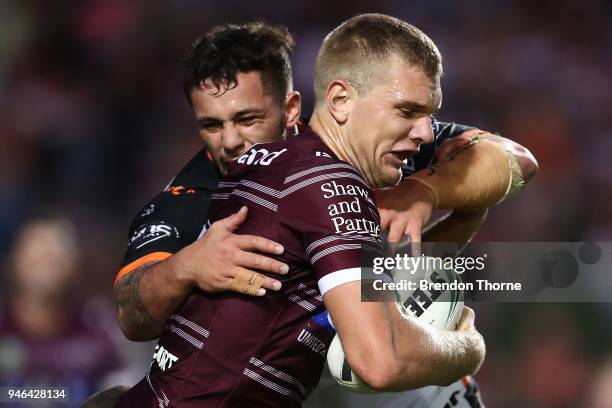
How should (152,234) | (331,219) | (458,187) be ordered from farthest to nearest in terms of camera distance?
(152,234) < (458,187) < (331,219)

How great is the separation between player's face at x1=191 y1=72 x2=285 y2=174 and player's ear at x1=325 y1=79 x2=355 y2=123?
1098 mm

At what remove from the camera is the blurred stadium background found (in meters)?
7.31

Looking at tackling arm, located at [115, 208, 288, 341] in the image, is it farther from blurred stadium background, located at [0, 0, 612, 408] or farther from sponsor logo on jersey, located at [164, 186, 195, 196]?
blurred stadium background, located at [0, 0, 612, 408]

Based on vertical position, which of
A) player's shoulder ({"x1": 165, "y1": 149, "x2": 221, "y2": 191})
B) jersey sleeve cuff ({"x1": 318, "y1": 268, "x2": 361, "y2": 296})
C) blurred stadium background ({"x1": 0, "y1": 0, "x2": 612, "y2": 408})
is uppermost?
jersey sleeve cuff ({"x1": 318, "y1": 268, "x2": 361, "y2": 296})

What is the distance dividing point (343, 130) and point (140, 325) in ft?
3.88

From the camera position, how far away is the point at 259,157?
314cm

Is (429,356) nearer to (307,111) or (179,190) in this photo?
(179,190)

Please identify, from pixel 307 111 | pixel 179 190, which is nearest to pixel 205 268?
pixel 179 190

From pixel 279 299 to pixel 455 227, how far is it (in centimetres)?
148

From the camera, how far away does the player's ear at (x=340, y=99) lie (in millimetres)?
3230

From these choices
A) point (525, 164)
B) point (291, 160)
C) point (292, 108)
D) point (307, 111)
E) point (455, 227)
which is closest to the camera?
point (291, 160)

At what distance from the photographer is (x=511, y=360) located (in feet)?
23.9

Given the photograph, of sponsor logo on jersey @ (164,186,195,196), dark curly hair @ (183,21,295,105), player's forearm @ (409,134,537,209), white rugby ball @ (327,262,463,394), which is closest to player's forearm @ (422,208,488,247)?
player's forearm @ (409,134,537,209)

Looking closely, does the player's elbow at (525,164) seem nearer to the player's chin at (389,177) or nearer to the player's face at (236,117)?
the player's chin at (389,177)
